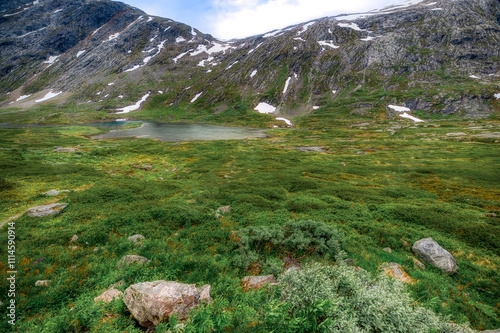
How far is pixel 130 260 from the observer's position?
31.9 feet

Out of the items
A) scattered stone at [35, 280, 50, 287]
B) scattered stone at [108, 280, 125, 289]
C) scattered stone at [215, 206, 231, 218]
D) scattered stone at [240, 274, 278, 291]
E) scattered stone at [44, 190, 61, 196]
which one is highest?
scattered stone at [44, 190, 61, 196]

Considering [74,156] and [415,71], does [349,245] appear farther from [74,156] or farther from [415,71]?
[415,71]

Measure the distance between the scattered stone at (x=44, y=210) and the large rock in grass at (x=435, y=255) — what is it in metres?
26.1

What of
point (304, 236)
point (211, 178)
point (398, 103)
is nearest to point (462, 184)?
point (304, 236)

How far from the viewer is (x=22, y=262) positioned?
942cm

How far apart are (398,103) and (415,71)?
57.1 m

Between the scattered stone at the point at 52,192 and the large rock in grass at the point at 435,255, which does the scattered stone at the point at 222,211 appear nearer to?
the large rock in grass at the point at 435,255

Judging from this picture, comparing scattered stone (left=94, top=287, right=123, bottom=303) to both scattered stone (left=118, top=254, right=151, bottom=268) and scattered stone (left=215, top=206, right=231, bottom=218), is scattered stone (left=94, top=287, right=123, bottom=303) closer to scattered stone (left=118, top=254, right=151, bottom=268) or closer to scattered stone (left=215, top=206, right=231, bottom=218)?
scattered stone (left=118, top=254, right=151, bottom=268)

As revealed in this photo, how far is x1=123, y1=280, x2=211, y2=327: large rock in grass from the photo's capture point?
646 centimetres

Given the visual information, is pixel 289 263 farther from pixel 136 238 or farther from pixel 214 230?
pixel 136 238

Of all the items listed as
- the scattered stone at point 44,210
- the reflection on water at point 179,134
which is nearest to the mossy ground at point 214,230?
the scattered stone at point 44,210

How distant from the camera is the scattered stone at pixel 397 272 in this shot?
9820mm

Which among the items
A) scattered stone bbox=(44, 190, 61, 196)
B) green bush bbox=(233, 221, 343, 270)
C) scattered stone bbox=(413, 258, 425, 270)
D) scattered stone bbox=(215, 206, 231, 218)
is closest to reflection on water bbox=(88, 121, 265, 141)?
scattered stone bbox=(44, 190, 61, 196)

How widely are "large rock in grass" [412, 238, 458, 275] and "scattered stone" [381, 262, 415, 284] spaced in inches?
107
